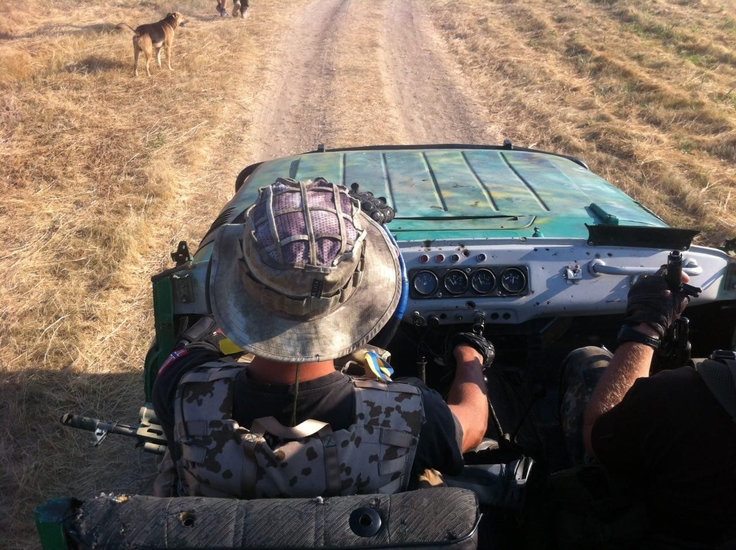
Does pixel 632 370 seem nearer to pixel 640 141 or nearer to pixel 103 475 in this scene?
pixel 103 475

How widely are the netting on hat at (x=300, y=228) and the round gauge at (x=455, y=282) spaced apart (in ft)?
3.85

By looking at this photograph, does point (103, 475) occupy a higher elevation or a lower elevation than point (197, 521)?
lower

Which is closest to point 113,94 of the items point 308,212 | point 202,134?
point 202,134

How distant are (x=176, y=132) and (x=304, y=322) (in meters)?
8.91

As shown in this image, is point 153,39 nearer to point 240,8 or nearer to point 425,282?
point 240,8

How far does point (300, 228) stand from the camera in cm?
188

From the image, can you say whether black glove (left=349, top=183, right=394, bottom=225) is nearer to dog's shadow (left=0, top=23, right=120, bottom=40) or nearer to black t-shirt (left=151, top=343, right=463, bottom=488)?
black t-shirt (left=151, top=343, right=463, bottom=488)

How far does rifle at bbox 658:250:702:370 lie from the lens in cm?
258

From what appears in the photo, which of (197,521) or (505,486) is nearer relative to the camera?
(197,521)

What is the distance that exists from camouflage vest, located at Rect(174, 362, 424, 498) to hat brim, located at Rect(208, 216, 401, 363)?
0.58 ft

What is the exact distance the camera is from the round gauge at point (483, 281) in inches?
122

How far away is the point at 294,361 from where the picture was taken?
1.98m

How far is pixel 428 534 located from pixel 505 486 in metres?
0.72

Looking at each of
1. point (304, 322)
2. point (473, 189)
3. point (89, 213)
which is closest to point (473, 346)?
point (304, 322)
